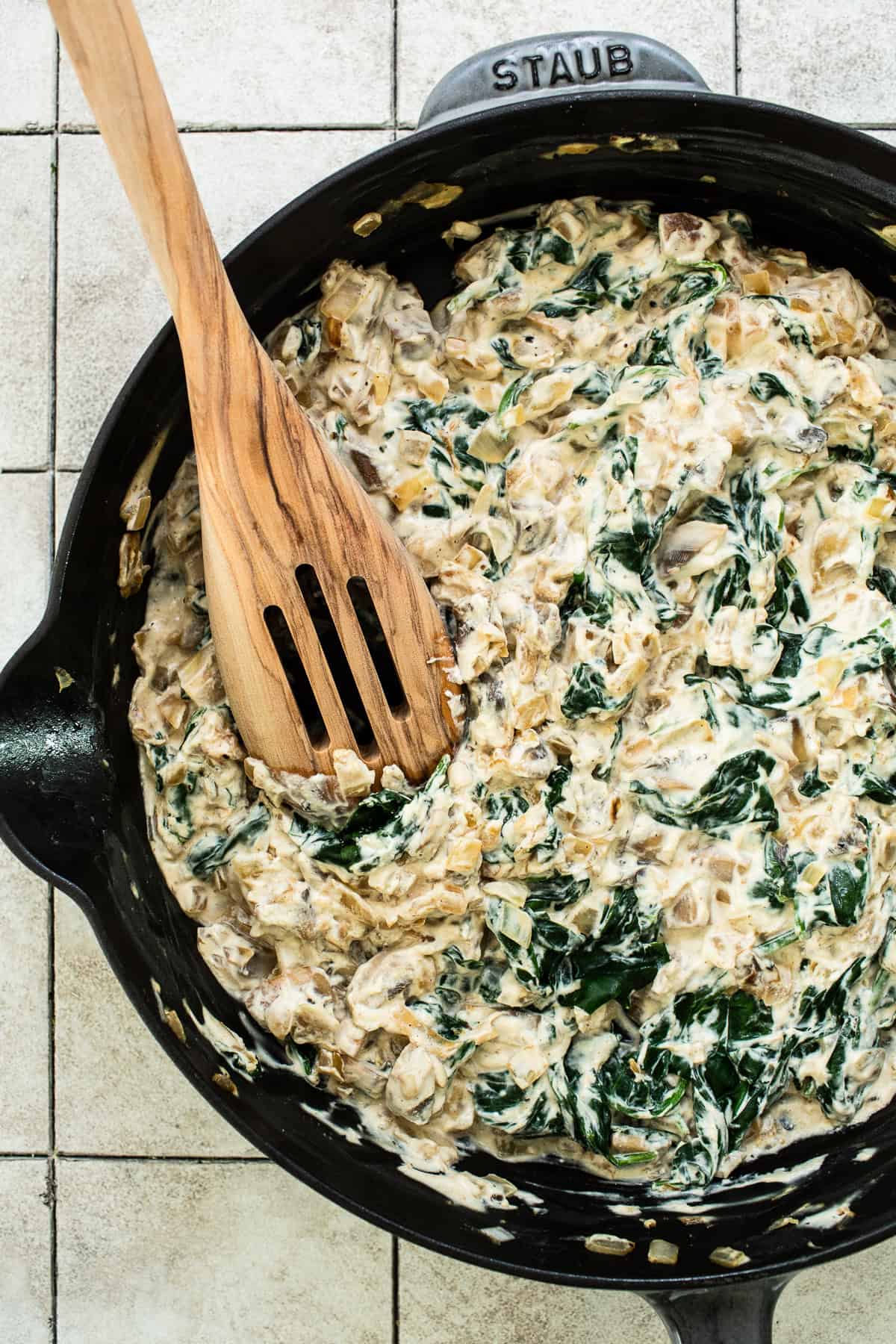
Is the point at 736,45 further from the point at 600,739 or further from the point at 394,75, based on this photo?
the point at 600,739

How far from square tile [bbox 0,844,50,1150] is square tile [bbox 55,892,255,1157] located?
0.03 metres

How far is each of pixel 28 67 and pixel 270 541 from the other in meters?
1.08

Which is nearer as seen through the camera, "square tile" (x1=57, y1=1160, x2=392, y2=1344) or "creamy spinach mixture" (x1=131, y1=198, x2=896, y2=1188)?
"creamy spinach mixture" (x1=131, y1=198, x2=896, y2=1188)

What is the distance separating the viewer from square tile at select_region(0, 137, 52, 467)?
1999mm

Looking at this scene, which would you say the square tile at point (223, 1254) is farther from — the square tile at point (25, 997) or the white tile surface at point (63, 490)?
the white tile surface at point (63, 490)

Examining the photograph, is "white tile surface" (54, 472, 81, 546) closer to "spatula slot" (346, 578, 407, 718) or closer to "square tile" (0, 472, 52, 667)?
"square tile" (0, 472, 52, 667)

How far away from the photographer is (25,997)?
6.63 feet

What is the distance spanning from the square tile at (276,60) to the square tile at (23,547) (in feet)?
2.16

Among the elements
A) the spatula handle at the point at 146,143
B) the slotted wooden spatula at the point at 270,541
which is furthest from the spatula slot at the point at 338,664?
the spatula handle at the point at 146,143

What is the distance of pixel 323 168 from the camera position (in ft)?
6.46

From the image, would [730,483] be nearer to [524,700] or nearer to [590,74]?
[524,700]

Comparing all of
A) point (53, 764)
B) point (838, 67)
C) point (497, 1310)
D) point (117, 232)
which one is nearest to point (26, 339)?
point (117, 232)

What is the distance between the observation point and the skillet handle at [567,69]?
5.21ft

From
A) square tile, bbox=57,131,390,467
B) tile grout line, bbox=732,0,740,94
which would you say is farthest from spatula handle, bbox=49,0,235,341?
tile grout line, bbox=732,0,740,94
